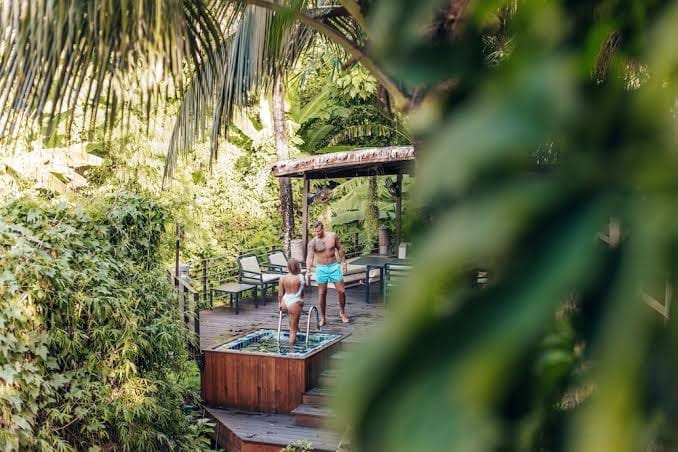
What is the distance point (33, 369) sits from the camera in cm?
530

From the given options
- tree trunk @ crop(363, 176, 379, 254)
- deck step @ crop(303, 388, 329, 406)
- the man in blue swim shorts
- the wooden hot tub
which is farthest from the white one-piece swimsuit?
tree trunk @ crop(363, 176, 379, 254)

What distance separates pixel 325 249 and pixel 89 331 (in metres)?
3.82

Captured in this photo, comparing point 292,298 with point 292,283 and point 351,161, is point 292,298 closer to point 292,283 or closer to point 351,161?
point 292,283

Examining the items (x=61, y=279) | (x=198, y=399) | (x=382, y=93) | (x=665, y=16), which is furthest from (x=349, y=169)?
(x=665, y=16)

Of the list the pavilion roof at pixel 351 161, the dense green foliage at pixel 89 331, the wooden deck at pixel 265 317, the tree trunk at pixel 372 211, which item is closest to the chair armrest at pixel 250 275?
the wooden deck at pixel 265 317

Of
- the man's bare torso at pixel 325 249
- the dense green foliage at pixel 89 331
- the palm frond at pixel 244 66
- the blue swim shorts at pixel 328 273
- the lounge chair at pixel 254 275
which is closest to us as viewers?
the palm frond at pixel 244 66

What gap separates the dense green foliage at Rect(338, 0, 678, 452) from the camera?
0.91 ft

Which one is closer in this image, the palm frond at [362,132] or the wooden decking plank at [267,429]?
the wooden decking plank at [267,429]

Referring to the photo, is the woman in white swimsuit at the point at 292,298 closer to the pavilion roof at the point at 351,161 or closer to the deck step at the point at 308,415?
the deck step at the point at 308,415

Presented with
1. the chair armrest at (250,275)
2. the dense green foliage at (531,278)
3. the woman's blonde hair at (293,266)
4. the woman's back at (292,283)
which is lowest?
the chair armrest at (250,275)

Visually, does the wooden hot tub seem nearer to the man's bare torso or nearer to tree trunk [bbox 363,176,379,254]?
the man's bare torso

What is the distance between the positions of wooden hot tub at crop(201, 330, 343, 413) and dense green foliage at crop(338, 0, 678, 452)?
748cm

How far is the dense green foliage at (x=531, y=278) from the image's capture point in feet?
0.91

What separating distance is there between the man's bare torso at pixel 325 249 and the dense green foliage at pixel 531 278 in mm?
8642
